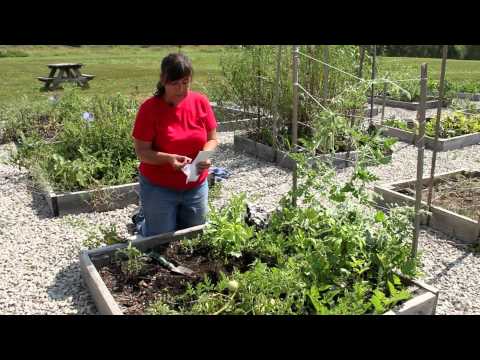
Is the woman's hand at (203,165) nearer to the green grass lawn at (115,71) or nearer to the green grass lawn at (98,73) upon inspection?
the green grass lawn at (115,71)

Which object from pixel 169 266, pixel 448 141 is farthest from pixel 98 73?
pixel 169 266

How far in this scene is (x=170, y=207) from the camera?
3373 mm

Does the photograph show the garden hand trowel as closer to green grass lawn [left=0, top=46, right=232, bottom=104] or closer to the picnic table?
green grass lawn [left=0, top=46, right=232, bottom=104]

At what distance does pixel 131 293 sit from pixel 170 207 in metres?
0.71

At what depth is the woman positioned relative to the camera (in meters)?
3.01

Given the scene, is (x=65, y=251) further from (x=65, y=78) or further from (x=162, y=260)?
(x=65, y=78)

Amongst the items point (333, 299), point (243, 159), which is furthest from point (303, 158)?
point (243, 159)

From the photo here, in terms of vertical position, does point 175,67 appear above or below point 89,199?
above

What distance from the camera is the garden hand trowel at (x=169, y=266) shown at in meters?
3.08

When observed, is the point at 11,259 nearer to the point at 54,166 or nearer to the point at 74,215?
the point at 74,215

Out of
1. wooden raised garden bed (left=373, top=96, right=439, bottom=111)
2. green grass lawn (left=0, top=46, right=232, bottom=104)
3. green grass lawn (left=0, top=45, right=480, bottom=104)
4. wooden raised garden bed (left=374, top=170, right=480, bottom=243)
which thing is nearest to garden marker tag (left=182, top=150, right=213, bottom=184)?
wooden raised garden bed (left=374, top=170, right=480, bottom=243)

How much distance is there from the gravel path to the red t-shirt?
39.6 inches

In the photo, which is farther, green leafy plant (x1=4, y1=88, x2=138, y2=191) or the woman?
green leafy plant (x1=4, y1=88, x2=138, y2=191)

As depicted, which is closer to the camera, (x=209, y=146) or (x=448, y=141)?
(x=209, y=146)
